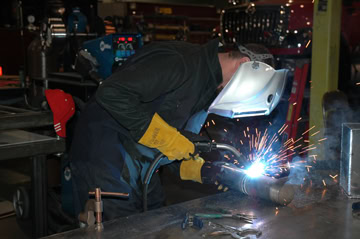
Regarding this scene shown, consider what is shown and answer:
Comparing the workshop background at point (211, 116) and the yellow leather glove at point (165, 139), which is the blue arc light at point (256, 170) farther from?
the yellow leather glove at point (165, 139)

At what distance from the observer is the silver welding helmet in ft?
7.37

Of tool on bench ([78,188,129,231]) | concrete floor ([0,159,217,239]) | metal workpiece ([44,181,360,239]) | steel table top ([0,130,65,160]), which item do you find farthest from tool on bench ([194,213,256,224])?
concrete floor ([0,159,217,239])

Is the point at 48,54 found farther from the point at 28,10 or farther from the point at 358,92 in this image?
the point at 28,10

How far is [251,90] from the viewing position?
2320 mm

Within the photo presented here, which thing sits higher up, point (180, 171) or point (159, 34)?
point (159, 34)

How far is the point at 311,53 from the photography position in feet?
17.4

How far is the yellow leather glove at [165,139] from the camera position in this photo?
2.29m

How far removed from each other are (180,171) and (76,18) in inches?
92.6

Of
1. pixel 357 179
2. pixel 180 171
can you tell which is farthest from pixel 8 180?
pixel 357 179

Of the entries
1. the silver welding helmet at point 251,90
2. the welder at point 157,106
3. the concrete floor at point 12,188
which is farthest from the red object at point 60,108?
the silver welding helmet at point 251,90

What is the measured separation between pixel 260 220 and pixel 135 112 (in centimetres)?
81

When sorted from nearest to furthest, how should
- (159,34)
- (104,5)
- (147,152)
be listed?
(147,152)
(104,5)
(159,34)

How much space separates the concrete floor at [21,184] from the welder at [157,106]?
4.98 ft

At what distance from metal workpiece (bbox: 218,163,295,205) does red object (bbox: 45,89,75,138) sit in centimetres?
108
